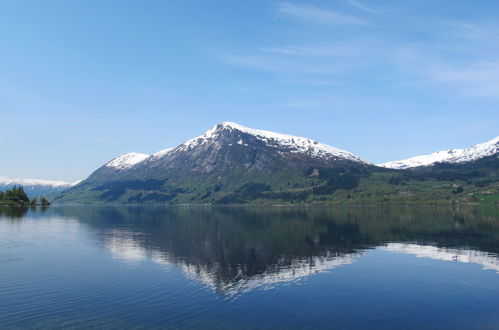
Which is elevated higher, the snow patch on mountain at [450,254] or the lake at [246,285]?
the lake at [246,285]

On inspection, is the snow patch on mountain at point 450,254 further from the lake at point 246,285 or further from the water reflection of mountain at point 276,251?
the lake at point 246,285

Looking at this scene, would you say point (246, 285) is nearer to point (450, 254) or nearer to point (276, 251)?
point (276, 251)

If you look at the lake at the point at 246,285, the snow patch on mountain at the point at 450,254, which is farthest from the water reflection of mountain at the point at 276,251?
the lake at the point at 246,285

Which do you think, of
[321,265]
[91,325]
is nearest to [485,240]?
[321,265]

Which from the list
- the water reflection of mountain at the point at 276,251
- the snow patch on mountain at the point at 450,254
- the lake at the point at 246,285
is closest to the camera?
the lake at the point at 246,285

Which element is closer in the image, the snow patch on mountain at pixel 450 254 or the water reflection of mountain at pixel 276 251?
the water reflection of mountain at pixel 276 251

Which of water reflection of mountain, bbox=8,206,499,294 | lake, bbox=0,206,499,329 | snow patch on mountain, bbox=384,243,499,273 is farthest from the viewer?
snow patch on mountain, bbox=384,243,499,273

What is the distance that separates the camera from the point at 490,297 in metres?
56.5

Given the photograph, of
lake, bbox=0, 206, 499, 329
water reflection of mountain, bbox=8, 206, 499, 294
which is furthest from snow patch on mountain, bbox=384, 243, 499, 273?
lake, bbox=0, 206, 499, 329

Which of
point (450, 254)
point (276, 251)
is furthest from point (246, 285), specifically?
point (450, 254)

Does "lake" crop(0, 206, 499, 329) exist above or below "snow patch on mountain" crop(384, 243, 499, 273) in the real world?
above

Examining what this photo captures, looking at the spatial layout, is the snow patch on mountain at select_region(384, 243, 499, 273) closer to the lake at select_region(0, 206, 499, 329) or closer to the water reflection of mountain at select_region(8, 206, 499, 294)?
the water reflection of mountain at select_region(8, 206, 499, 294)

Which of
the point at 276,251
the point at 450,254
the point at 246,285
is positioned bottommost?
the point at 450,254

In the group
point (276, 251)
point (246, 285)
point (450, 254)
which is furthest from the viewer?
point (276, 251)
